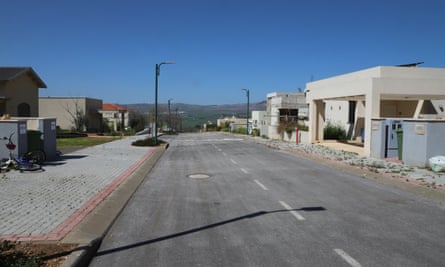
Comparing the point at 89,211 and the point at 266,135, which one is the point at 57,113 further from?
the point at 89,211

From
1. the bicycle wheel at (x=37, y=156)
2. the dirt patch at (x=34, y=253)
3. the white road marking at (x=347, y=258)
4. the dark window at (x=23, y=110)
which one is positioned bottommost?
the white road marking at (x=347, y=258)

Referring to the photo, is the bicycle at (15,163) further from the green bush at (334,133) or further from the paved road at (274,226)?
the green bush at (334,133)

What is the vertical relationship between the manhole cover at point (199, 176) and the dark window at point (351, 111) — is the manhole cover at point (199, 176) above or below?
below

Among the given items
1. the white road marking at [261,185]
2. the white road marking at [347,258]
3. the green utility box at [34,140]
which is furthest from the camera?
the green utility box at [34,140]

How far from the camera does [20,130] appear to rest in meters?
15.6

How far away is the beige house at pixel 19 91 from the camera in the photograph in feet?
115

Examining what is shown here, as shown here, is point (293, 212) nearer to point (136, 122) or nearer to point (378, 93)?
point (378, 93)

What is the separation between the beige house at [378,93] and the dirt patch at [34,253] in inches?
739

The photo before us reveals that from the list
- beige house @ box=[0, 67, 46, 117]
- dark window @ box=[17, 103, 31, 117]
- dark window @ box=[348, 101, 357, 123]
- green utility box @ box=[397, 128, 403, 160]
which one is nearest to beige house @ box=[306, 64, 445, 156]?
dark window @ box=[348, 101, 357, 123]

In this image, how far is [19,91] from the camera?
36844mm

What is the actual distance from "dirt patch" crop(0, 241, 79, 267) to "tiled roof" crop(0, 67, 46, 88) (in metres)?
32.8

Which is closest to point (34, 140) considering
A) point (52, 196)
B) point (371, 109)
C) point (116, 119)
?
point (52, 196)

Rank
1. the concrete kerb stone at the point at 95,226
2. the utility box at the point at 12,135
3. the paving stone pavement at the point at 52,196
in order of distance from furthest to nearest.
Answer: the utility box at the point at 12,135 → the paving stone pavement at the point at 52,196 → the concrete kerb stone at the point at 95,226

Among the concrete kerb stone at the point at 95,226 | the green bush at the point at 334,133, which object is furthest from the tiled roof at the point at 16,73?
the concrete kerb stone at the point at 95,226
